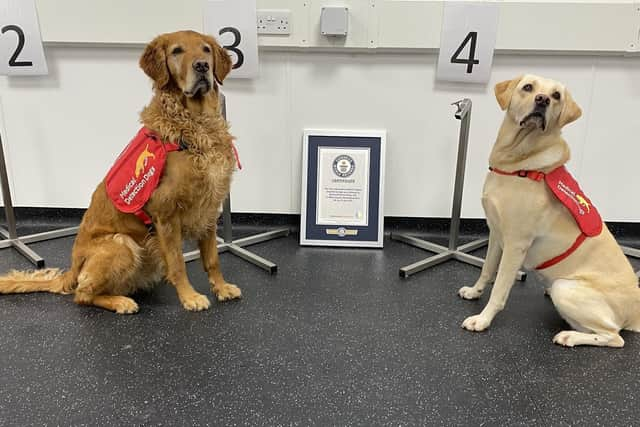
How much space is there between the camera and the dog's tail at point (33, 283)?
1972 millimetres

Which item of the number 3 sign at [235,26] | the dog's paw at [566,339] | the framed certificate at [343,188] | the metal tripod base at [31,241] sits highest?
the number 3 sign at [235,26]

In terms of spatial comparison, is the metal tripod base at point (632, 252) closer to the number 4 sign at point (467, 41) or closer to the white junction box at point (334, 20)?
the number 4 sign at point (467, 41)

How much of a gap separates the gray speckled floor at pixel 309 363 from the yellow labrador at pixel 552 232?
146mm

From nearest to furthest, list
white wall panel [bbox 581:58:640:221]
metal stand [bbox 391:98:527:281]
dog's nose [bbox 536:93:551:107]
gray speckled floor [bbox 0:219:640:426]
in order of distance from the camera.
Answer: gray speckled floor [bbox 0:219:640:426] → dog's nose [bbox 536:93:551:107] → metal stand [bbox 391:98:527:281] → white wall panel [bbox 581:58:640:221]

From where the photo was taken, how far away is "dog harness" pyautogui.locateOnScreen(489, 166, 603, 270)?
1.63 metres

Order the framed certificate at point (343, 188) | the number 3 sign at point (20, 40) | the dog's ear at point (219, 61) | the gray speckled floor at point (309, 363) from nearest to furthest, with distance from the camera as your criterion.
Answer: the gray speckled floor at point (309, 363) → the dog's ear at point (219, 61) → the number 3 sign at point (20, 40) → the framed certificate at point (343, 188)

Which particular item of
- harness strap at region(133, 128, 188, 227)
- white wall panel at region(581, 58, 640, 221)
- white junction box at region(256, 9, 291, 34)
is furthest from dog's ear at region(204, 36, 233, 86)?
white wall panel at region(581, 58, 640, 221)

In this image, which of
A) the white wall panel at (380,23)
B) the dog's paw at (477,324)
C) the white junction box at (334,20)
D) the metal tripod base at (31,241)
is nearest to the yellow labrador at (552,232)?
the dog's paw at (477,324)

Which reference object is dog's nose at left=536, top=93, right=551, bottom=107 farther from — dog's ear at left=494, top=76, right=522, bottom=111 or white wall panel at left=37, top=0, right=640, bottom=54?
white wall panel at left=37, top=0, right=640, bottom=54

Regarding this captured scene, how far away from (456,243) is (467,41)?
3.32ft

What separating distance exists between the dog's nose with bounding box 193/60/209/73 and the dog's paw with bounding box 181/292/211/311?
2.82 feet

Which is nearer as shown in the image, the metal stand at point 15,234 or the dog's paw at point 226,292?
the dog's paw at point 226,292

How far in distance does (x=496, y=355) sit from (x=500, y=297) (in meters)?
0.22

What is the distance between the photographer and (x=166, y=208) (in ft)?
5.72
